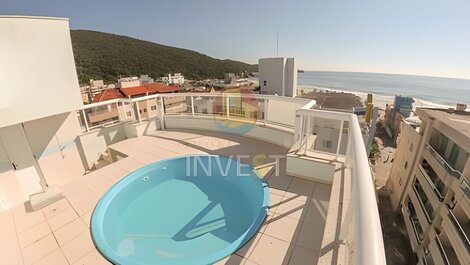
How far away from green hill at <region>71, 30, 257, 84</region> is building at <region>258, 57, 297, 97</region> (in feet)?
82.6

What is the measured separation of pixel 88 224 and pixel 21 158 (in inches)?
130

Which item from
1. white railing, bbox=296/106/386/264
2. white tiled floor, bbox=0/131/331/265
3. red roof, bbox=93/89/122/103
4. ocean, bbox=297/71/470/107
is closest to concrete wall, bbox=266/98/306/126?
white tiled floor, bbox=0/131/331/265

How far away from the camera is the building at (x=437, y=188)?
6.48m

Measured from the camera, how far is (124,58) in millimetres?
36312

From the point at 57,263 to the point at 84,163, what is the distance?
3.94m

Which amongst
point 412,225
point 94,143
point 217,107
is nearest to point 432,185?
point 412,225

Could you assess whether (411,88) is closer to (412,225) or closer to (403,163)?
(403,163)

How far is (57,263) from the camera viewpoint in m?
2.04

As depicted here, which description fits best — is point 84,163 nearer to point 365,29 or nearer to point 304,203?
point 304,203

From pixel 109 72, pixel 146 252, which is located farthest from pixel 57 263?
pixel 109 72

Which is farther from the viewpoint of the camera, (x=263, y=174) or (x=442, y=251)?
(x=442, y=251)

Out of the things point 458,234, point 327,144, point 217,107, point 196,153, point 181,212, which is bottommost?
point 458,234

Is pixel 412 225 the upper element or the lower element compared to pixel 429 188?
lower

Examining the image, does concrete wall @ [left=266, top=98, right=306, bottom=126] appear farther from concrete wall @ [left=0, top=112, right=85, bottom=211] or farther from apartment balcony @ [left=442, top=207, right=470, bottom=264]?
apartment balcony @ [left=442, top=207, right=470, bottom=264]
